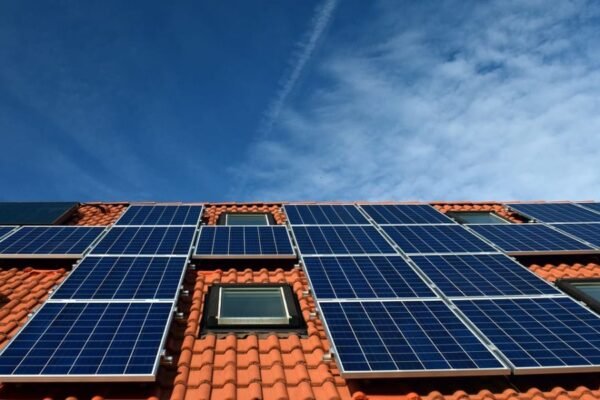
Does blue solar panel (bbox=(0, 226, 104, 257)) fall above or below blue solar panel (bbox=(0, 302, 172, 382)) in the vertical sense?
above

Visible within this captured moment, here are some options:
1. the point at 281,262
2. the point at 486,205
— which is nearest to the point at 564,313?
the point at 281,262

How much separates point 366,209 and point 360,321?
20.7 feet

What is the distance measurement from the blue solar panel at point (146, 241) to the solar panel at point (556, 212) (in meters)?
9.88

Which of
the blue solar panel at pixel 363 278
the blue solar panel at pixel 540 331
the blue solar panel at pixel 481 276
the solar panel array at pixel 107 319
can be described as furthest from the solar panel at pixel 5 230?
the blue solar panel at pixel 540 331

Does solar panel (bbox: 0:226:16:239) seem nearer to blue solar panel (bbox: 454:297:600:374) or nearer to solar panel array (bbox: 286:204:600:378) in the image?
solar panel array (bbox: 286:204:600:378)

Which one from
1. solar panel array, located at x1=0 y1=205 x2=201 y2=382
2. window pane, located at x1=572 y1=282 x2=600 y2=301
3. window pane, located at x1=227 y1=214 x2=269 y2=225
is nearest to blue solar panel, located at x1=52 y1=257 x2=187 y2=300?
solar panel array, located at x1=0 y1=205 x2=201 y2=382

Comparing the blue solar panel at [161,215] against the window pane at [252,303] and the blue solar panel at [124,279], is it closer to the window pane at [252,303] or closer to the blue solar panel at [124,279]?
the blue solar panel at [124,279]

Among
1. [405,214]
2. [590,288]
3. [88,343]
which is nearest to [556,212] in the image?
[405,214]

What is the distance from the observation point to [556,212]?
41.3ft

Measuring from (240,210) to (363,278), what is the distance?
632cm

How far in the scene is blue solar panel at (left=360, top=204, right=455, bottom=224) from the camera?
11.0 metres

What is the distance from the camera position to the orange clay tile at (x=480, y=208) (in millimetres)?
12984

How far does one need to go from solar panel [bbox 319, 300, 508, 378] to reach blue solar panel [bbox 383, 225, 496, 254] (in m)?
2.43

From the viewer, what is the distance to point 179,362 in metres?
5.59
